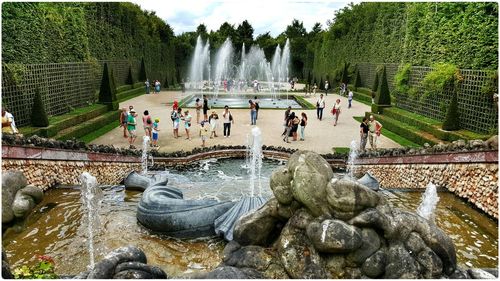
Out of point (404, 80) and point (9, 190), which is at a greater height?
point (404, 80)

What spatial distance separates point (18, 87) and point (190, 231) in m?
11.1

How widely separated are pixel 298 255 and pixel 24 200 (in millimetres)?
5344

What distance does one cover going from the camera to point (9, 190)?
739cm

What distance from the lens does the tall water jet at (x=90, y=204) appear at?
7.70 metres

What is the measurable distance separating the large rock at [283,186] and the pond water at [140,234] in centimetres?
187


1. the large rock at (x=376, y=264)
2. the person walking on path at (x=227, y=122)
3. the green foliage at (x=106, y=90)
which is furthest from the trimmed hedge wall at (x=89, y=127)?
the large rock at (x=376, y=264)

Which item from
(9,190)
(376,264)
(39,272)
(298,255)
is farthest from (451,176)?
(9,190)

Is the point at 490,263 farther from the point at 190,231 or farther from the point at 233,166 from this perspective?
the point at 233,166

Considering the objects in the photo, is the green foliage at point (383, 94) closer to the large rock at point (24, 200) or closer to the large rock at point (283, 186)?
the large rock at point (283, 186)

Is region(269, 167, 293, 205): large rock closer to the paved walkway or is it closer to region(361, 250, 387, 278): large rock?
region(361, 250, 387, 278): large rock

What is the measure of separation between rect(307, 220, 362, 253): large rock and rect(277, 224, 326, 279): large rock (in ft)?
0.85

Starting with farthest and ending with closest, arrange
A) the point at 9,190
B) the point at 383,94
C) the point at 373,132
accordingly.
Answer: the point at 383,94 < the point at 373,132 < the point at 9,190

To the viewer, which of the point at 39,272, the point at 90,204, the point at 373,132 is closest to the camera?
the point at 39,272

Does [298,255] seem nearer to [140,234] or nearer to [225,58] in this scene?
[140,234]
